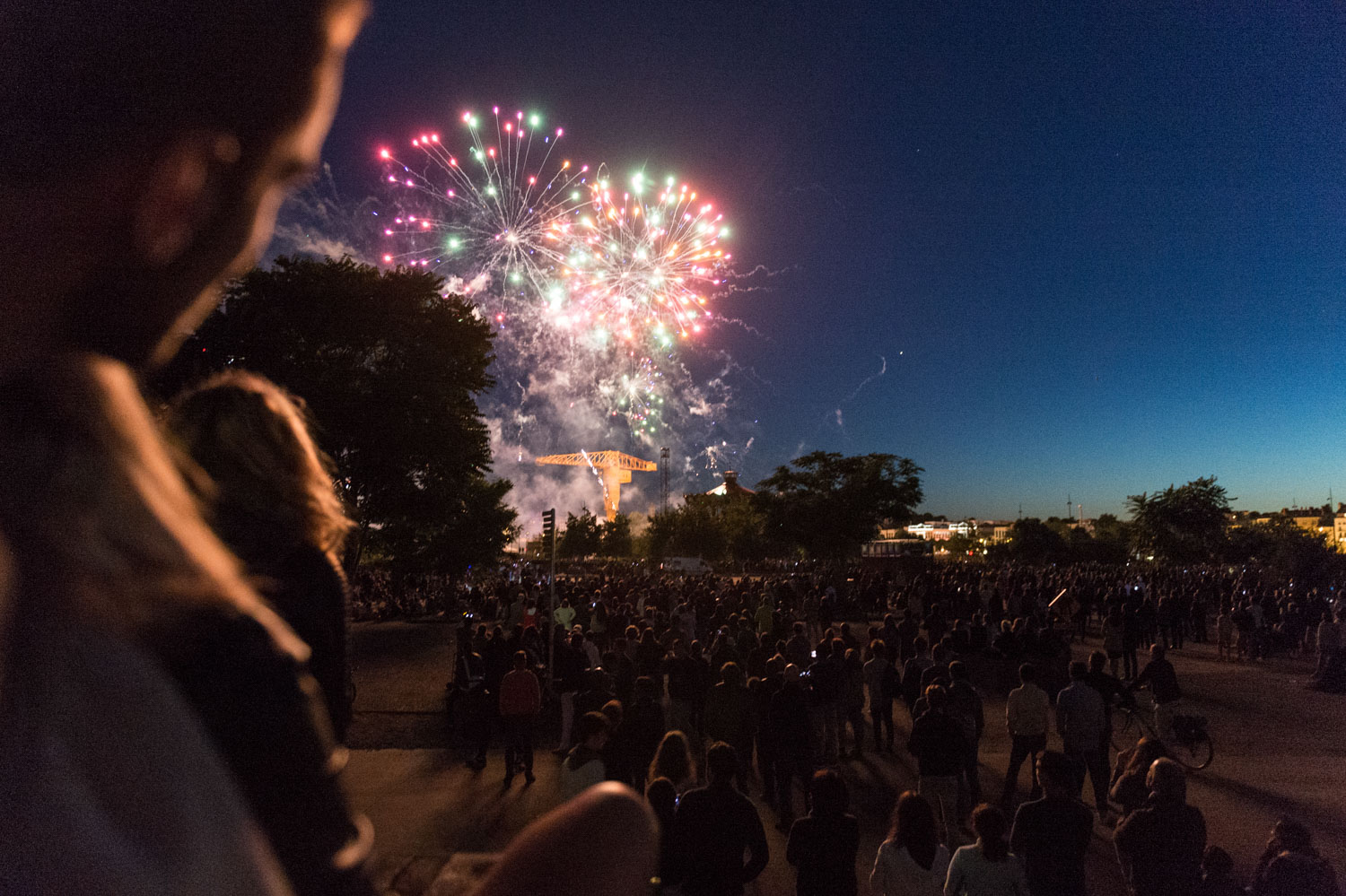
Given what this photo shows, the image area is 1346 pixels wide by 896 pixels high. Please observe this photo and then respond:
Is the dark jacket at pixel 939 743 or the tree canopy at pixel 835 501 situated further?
the tree canopy at pixel 835 501

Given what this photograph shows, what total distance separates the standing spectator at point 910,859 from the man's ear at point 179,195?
5.25 metres

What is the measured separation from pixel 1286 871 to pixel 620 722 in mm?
5153

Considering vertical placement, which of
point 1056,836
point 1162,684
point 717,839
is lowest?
point 717,839

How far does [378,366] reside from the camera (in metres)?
18.4

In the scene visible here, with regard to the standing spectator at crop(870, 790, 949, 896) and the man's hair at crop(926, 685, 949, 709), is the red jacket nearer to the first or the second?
the man's hair at crop(926, 685, 949, 709)

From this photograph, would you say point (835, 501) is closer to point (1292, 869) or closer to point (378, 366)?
point (378, 366)

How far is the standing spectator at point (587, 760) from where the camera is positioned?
20.3 ft

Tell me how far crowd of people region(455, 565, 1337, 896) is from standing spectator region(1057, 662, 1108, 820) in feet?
0.07

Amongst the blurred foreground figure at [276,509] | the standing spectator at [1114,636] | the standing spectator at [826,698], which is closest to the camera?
the blurred foreground figure at [276,509]

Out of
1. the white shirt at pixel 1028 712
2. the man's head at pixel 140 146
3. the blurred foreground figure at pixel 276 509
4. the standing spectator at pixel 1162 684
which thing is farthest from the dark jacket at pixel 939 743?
the man's head at pixel 140 146

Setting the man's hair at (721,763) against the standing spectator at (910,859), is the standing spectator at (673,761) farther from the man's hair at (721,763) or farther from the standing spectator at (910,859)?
the standing spectator at (910,859)

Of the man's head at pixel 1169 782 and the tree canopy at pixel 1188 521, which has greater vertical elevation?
the tree canopy at pixel 1188 521

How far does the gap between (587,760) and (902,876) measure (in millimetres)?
2848

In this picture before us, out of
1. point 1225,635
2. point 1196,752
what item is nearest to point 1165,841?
point 1196,752
